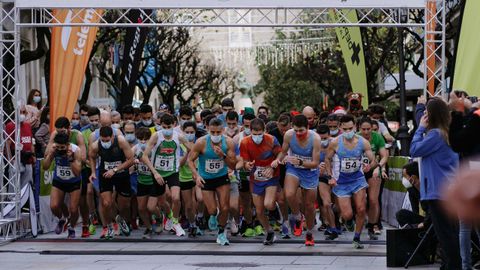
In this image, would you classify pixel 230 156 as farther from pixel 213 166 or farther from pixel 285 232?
pixel 285 232

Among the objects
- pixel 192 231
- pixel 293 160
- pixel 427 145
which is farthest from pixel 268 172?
pixel 427 145

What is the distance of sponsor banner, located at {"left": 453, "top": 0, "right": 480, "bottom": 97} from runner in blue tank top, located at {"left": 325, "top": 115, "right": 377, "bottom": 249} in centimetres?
154

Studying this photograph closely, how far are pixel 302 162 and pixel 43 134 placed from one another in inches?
224

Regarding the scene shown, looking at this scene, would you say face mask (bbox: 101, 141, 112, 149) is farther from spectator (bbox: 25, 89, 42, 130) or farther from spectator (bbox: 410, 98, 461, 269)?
spectator (bbox: 410, 98, 461, 269)

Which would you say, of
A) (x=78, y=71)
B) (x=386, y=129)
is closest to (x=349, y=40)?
(x=386, y=129)

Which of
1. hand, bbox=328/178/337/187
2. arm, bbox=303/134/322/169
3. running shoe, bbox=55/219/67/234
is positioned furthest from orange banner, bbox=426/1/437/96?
running shoe, bbox=55/219/67/234

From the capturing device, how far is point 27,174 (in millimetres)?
14977

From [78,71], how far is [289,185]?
183 inches

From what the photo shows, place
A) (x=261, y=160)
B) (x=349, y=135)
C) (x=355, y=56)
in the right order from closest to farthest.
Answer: (x=349, y=135)
(x=261, y=160)
(x=355, y=56)

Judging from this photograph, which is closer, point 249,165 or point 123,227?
point 249,165

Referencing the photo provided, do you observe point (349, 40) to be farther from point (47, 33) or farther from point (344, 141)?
point (47, 33)

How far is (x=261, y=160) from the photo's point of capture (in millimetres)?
13438

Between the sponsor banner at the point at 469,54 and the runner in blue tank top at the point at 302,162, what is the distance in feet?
6.88

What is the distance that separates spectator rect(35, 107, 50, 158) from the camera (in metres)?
16.7
